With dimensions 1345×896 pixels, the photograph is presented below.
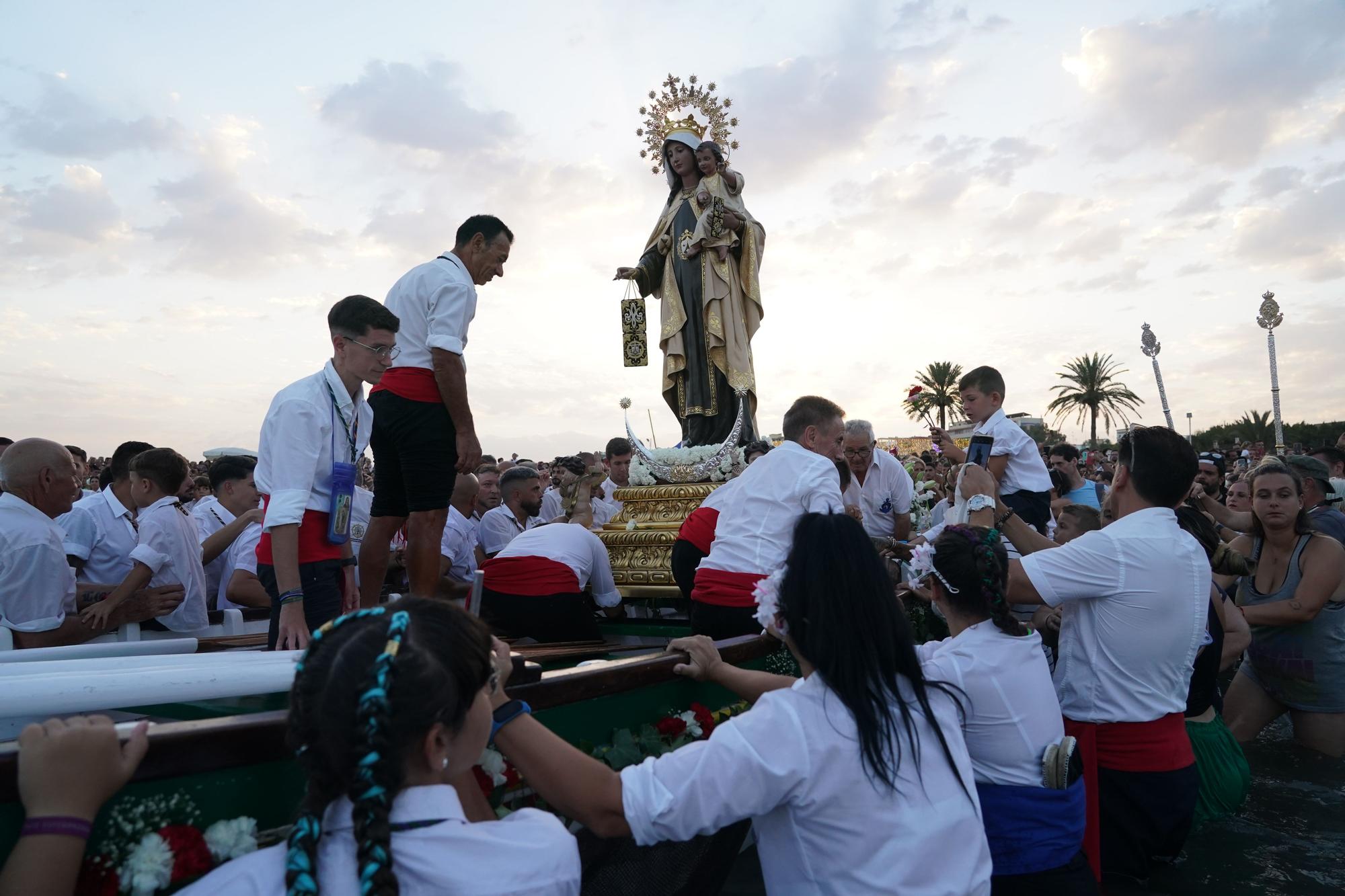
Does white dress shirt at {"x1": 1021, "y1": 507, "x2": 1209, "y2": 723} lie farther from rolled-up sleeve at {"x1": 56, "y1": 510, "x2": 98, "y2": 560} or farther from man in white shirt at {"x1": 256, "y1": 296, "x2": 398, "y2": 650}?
rolled-up sleeve at {"x1": 56, "y1": 510, "x2": 98, "y2": 560}

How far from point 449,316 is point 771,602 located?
2.22 metres

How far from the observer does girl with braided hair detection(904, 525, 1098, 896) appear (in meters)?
2.67

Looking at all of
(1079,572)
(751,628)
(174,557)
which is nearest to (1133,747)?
(1079,572)

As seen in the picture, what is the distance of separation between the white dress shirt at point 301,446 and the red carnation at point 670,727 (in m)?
1.40

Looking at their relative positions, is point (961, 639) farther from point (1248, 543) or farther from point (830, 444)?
point (1248, 543)

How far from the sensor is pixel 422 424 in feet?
13.0

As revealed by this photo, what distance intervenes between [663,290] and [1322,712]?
5.06 metres

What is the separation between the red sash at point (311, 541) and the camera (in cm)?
322

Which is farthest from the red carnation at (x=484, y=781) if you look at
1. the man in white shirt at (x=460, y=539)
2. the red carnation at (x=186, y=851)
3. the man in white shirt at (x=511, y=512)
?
the man in white shirt at (x=511, y=512)

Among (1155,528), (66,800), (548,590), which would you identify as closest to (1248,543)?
(1155,528)

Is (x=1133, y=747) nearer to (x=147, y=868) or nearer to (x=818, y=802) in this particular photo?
(x=818, y=802)

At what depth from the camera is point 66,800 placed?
4.64ft

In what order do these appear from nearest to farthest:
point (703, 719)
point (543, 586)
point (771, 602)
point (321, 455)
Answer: point (771, 602) → point (703, 719) → point (321, 455) → point (543, 586)

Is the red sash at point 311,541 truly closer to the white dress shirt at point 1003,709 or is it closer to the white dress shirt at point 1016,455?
the white dress shirt at point 1003,709
